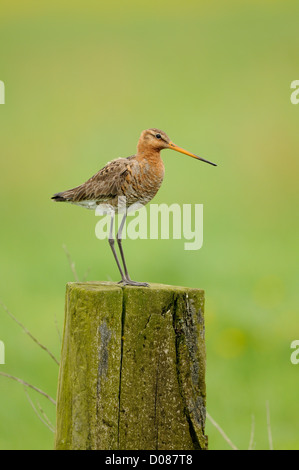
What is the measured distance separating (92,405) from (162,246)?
11.3 meters

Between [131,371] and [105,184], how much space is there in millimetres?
1943

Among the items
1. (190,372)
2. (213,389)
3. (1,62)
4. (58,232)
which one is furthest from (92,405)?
(1,62)

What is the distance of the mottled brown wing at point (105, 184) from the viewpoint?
5965 mm

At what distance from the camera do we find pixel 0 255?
15.5 meters

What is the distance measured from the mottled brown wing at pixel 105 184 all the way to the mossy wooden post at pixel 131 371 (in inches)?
62.1

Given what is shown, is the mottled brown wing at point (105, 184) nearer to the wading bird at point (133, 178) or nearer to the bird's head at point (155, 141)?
the wading bird at point (133, 178)

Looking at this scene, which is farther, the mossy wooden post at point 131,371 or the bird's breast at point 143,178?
the bird's breast at point 143,178

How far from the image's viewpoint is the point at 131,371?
4359 millimetres

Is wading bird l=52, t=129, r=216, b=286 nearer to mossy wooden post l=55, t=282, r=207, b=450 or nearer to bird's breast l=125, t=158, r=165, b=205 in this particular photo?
bird's breast l=125, t=158, r=165, b=205

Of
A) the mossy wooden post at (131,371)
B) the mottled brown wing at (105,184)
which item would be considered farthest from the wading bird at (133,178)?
the mossy wooden post at (131,371)

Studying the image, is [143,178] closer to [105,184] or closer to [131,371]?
[105,184]

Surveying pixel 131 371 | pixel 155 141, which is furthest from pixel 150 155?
pixel 131 371

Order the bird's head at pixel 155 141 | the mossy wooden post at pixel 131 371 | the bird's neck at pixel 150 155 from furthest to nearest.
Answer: the bird's neck at pixel 150 155
the bird's head at pixel 155 141
the mossy wooden post at pixel 131 371

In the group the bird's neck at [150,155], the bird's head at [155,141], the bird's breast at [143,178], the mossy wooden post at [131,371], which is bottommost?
the mossy wooden post at [131,371]
